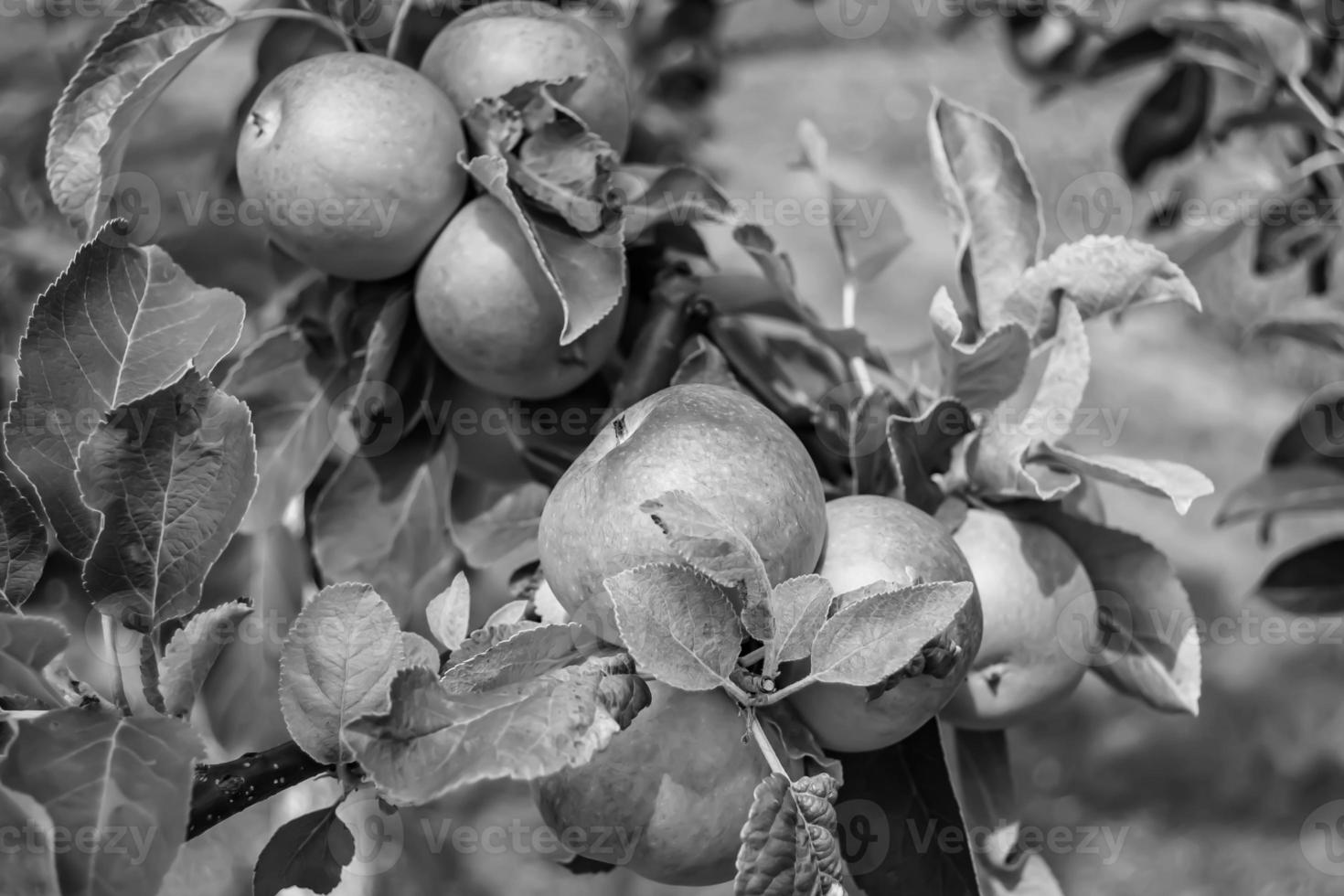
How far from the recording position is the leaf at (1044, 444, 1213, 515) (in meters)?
0.74

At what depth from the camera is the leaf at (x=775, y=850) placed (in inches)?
22.5

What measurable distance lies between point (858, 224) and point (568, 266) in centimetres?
49

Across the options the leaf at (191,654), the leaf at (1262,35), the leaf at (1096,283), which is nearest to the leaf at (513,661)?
the leaf at (191,654)

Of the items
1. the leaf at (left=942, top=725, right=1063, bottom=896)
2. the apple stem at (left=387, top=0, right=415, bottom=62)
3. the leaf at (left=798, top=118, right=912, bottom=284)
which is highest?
the apple stem at (left=387, top=0, right=415, bottom=62)

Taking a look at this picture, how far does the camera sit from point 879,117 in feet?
18.5

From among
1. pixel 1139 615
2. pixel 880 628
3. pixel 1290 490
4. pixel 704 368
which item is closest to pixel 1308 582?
pixel 1290 490

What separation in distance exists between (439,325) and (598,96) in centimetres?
22

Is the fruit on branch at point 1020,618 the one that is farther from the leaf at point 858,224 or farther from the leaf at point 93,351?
the leaf at point 93,351

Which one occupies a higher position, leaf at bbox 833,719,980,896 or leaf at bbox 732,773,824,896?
leaf at bbox 732,773,824,896

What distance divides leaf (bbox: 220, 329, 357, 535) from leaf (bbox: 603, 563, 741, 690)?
46 cm

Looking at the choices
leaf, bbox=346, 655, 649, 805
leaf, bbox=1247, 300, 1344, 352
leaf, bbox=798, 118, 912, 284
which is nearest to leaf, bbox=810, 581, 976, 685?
leaf, bbox=346, 655, 649, 805

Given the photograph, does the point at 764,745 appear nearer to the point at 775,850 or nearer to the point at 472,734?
the point at 775,850

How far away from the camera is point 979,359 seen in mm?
844

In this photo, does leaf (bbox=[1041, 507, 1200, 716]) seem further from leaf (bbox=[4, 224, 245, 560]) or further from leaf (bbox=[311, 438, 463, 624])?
leaf (bbox=[4, 224, 245, 560])
